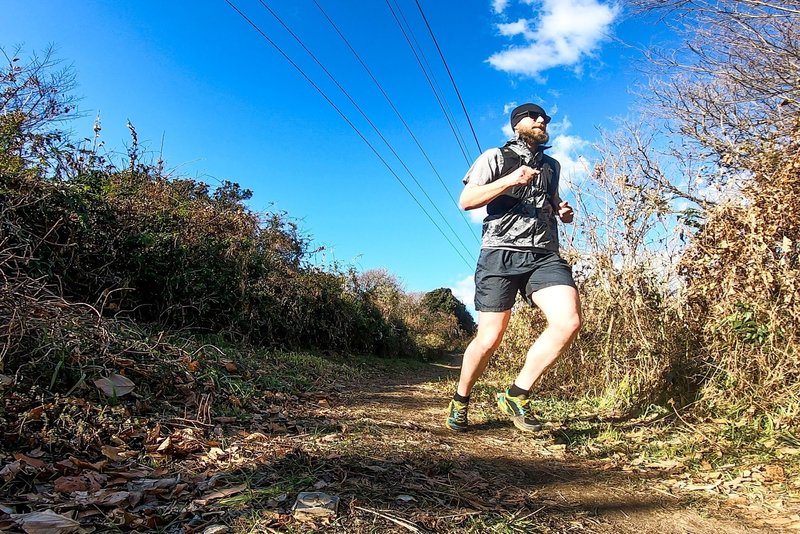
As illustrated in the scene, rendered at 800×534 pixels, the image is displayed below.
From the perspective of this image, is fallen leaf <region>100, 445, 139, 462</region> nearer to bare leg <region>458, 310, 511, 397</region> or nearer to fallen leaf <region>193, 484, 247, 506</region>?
fallen leaf <region>193, 484, 247, 506</region>

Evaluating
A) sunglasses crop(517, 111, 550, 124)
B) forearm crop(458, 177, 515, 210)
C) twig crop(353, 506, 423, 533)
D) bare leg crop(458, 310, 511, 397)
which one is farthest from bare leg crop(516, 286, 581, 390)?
twig crop(353, 506, 423, 533)

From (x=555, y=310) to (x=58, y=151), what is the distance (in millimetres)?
4995

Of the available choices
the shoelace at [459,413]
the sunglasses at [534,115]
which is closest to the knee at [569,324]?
the shoelace at [459,413]

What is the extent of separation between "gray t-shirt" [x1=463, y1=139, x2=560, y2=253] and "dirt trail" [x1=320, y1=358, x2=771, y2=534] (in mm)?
1177

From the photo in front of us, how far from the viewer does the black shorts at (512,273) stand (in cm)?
292

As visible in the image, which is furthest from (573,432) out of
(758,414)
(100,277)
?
(100,277)

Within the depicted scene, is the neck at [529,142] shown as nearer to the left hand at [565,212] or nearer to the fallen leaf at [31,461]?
the left hand at [565,212]

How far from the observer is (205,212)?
6270 mm

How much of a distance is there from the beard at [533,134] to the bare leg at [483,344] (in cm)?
119

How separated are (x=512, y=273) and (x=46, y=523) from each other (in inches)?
95.9

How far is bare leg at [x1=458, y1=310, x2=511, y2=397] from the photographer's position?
2.91m

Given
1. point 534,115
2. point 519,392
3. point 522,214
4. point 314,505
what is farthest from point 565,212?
point 314,505

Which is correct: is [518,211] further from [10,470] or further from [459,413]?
[10,470]

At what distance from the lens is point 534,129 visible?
3.17 m
